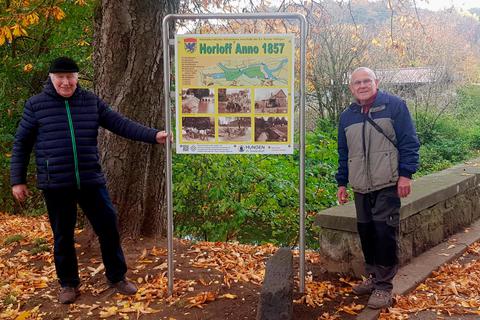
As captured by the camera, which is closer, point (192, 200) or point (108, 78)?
point (108, 78)

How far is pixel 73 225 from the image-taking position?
13.0 feet

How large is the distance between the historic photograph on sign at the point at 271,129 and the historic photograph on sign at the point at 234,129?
2.8 inches

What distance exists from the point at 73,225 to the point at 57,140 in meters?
0.73

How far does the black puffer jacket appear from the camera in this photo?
371 centimetres

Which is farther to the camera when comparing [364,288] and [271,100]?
[364,288]

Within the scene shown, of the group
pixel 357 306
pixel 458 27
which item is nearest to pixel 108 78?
pixel 357 306

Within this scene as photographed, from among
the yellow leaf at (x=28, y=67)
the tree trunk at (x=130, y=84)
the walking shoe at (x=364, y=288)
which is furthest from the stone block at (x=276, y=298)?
the yellow leaf at (x=28, y=67)

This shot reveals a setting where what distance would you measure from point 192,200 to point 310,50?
9.94 metres

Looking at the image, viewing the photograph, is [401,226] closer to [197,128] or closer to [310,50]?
[197,128]

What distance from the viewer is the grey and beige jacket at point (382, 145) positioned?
3.67 meters

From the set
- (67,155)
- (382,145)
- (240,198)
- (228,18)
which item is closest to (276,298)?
(382,145)

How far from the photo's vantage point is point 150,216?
16.6 ft

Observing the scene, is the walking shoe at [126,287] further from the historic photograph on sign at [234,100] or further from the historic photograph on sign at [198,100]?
the historic photograph on sign at [234,100]

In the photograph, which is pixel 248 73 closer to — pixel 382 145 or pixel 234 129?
pixel 234 129
